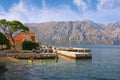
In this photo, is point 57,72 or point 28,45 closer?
→ point 57,72

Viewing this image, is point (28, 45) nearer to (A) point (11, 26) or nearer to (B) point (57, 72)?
(A) point (11, 26)

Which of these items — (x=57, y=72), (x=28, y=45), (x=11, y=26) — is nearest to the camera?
(x=57, y=72)

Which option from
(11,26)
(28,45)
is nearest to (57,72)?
(28,45)

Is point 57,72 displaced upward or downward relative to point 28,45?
downward

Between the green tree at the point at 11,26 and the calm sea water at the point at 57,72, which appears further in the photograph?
the green tree at the point at 11,26

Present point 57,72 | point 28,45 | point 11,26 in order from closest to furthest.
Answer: point 57,72 → point 11,26 → point 28,45

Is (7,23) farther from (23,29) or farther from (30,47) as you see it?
(30,47)

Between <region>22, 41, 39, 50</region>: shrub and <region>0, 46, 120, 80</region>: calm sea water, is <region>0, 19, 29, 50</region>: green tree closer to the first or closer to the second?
<region>22, 41, 39, 50</region>: shrub

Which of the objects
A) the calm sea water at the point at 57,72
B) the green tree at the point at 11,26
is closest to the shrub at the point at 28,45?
the green tree at the point at 11,26

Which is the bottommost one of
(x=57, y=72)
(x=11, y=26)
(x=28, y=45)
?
(x=57, y=72)

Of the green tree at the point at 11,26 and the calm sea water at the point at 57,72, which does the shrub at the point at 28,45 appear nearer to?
the green tree at the point at 11,26

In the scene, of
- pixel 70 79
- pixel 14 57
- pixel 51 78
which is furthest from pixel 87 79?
pixel 14 57

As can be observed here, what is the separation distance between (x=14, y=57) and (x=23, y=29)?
27.9 m

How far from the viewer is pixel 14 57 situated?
282 ft
